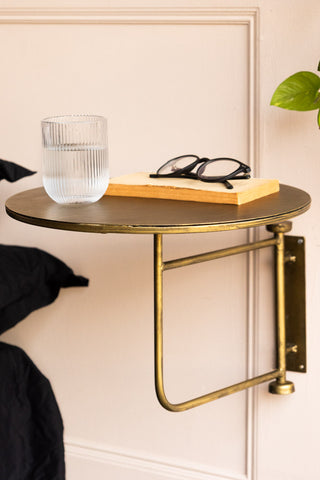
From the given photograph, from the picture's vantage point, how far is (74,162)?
3.01 feet

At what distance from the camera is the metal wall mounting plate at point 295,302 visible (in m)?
1.16

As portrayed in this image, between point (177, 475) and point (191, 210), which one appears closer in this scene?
point (191, 210)

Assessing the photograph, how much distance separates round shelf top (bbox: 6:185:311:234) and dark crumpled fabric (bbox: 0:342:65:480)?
466mm

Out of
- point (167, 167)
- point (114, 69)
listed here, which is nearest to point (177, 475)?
point (167, 167)

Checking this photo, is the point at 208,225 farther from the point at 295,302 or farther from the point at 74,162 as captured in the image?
the point at 295,302

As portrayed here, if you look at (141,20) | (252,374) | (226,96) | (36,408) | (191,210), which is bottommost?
(36,408)

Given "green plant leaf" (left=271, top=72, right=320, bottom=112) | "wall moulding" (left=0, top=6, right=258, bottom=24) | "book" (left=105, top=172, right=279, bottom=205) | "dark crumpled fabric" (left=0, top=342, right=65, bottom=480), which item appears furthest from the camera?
"dark crumpled fabric" (left=0, top=342, right=65, bottom=480)

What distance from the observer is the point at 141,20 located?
1.20 m

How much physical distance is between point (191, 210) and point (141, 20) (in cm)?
49

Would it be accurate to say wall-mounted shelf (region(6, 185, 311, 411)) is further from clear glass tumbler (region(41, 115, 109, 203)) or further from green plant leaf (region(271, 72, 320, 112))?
green plant leaf (region(271, 72, 320, 112))

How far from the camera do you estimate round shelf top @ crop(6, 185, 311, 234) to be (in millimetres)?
788

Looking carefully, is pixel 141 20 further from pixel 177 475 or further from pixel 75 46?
pixel 177 475

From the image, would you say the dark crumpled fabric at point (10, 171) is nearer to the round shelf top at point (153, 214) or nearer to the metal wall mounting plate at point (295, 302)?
the round shelf top at point (153, 214)

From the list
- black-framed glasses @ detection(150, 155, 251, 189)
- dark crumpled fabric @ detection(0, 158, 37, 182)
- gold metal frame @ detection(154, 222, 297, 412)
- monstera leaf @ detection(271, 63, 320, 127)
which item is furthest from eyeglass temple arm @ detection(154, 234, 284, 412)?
dark crumpled fabric @ detection(0, 158, 37, 182)
